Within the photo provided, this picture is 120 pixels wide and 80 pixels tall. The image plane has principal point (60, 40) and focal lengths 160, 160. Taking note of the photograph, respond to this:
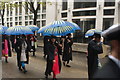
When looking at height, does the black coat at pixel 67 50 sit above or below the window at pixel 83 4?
below

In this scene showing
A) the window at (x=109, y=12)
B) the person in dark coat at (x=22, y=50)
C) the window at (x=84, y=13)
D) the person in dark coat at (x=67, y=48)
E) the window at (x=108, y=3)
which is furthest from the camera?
the window at (x=84, y=13)

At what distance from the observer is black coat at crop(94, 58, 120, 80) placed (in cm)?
131

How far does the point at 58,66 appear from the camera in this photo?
5.88 metres

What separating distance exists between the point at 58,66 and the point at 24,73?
5.58 ft

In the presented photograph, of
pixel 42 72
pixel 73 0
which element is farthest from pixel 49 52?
pixel 73 0

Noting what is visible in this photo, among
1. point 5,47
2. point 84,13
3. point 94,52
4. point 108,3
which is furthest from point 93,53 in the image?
point 84,13

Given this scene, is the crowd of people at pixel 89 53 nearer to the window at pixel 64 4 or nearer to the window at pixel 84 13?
the window at pixel 84 13

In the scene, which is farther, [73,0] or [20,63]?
[73,0]

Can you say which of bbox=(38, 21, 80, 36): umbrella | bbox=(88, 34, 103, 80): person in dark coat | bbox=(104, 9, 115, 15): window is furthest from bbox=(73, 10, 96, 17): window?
bbox=(88, 34, 103, 80): person in dark coat

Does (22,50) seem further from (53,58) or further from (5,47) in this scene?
(5,47)

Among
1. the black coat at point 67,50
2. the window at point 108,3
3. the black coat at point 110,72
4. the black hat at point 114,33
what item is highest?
the window at point 108,3

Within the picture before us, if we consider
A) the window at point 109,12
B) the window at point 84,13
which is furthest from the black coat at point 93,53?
the window at point 84,13

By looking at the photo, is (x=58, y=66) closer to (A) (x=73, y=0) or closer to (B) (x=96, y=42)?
(B) (x=96, y=42)

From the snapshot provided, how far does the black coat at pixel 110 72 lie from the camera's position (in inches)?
51.5
